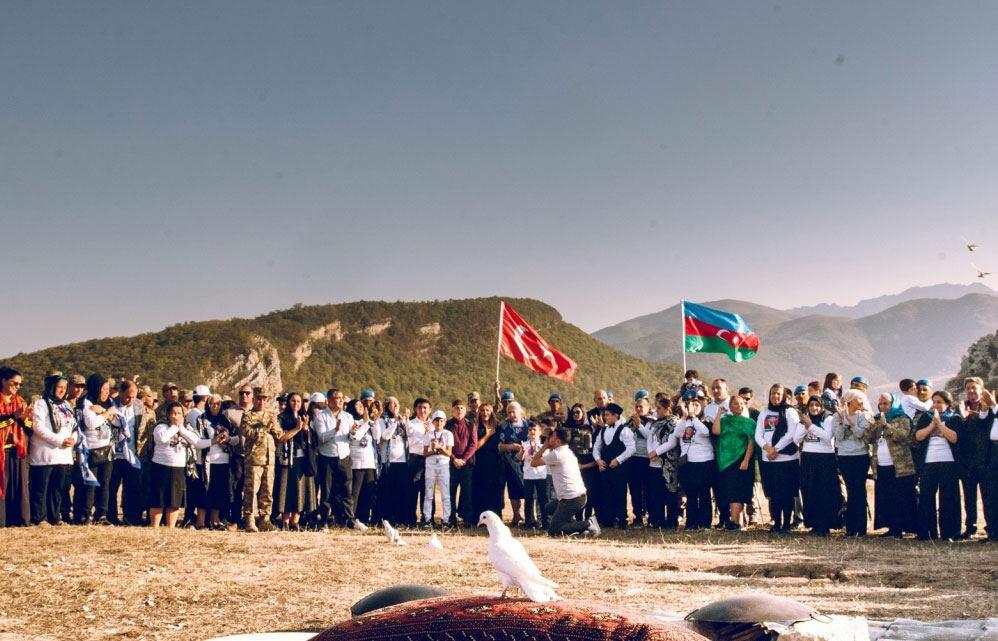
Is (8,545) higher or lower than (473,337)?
lower

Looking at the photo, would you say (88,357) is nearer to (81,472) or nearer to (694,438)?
(81,472)

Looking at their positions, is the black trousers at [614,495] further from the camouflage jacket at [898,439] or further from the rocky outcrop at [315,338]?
the rocky outcrop at [315,338]

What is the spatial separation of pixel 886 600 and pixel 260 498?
7613 mm

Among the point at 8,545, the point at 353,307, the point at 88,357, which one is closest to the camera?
the point at 8,545

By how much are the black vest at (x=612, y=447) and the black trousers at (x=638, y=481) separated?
20 centimetres

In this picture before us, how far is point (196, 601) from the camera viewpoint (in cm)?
666

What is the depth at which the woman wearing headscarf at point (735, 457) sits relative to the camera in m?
12.0

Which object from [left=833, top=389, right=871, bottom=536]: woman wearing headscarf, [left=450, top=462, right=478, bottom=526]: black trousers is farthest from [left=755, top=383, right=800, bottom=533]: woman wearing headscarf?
[left=450, top=462, right=478, bottom=526]: black trousers

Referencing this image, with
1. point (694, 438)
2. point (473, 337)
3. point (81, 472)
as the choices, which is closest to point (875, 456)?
point (694, 438)

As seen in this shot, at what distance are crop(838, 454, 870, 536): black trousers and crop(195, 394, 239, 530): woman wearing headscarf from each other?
7.99m

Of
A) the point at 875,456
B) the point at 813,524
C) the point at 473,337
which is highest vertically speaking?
the point at 473,337

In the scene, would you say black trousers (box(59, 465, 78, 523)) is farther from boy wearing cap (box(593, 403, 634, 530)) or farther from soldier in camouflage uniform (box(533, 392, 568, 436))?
boy wearing cap (box(593, 403, 634, 530))

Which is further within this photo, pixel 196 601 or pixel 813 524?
pixel 813 524

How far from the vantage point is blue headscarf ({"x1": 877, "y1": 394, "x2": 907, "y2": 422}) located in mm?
11289
